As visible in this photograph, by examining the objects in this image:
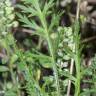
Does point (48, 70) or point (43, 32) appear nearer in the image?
point (43, 32)

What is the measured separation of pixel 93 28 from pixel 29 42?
0.92 feet

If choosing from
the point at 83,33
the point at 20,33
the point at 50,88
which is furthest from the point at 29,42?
the point at 50,88

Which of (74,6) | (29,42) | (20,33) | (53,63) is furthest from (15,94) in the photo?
(74,6)

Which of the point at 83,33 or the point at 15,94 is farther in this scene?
the point at 83,33

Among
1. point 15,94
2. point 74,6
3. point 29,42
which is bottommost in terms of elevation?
point 15,94

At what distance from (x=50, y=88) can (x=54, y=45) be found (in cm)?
16

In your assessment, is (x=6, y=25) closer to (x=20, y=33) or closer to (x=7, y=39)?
(x=7, y=39)

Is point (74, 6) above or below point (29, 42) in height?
above

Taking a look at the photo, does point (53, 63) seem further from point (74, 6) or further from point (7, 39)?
point (74, 6)

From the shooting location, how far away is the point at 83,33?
1377 mm

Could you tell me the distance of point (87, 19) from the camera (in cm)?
137

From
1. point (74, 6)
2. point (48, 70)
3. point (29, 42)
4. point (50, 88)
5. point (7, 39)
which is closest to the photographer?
point (50, 88)

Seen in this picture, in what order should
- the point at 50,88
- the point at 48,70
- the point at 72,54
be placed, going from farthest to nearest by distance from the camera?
the point at 48,70, the point at 50,88, the point at 72,54

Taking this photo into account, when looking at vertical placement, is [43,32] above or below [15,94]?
above
